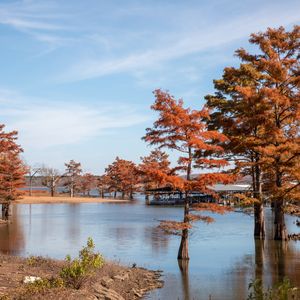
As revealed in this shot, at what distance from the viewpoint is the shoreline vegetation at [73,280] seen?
1114cm

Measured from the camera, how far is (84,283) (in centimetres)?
1300

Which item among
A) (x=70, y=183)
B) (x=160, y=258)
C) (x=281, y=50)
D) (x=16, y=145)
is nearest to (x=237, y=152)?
(x=281, y=50)

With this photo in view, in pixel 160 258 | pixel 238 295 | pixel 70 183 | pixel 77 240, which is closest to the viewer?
pixel 238 295

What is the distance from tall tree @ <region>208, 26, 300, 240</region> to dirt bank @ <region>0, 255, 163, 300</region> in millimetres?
11471

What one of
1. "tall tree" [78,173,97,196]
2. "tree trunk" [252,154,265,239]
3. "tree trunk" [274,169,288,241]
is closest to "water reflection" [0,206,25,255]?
"tree trunk" [252,154,265,239]

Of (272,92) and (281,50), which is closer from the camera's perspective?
(272,92)

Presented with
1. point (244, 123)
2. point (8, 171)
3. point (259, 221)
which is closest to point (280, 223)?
point (259, 221)

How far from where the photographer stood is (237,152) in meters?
29.7

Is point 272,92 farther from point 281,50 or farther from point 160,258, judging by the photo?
point 160,258

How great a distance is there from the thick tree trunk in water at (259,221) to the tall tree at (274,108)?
1195 mm

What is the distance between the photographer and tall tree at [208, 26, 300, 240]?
2698 cm

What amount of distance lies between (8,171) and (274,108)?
31603mm

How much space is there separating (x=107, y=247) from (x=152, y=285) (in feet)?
36.1

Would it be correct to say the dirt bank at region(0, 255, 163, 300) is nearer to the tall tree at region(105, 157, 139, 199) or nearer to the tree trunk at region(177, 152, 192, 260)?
the tree trunk at region(177, 152, 192, 260)
